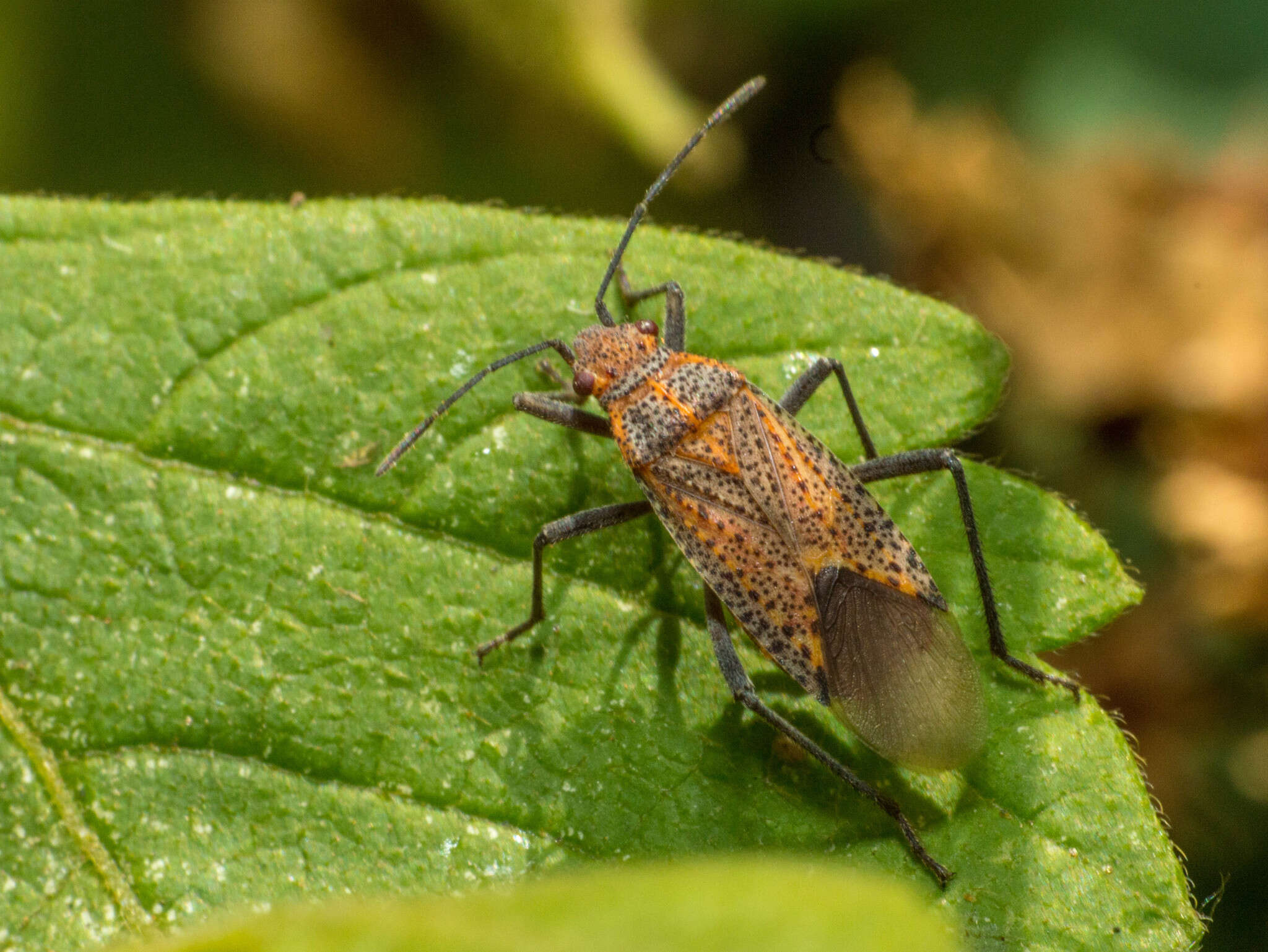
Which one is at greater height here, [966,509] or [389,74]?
[389,74]

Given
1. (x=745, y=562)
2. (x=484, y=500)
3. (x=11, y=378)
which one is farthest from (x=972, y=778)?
(x=11, y=378)

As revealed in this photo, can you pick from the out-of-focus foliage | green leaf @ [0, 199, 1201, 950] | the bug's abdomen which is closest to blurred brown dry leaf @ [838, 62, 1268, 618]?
the out-of-focus foliage

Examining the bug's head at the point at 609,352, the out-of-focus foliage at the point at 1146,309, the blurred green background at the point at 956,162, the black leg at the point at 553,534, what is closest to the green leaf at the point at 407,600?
the black leg at the point at 553,534

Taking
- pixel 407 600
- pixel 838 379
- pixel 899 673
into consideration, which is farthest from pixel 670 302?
pixel 899 673

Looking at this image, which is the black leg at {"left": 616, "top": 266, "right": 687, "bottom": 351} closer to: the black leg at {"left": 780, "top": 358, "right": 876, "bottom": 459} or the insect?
the insect

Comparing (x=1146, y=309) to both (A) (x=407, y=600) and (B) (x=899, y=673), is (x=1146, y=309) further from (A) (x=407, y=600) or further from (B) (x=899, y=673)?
(A) (x=407, y=600)

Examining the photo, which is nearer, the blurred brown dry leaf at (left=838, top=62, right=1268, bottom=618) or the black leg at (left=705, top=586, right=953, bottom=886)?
the black leg at (left=705, top=586, right=953, bottom=886)
